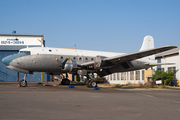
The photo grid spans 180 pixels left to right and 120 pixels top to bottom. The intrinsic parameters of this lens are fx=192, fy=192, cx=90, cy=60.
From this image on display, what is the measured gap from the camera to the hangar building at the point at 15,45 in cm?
5994

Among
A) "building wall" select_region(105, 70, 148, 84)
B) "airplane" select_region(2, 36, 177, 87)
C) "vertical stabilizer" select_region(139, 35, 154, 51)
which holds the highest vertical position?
"vertical stabilizer" select_region(139, 35, 154, 51)

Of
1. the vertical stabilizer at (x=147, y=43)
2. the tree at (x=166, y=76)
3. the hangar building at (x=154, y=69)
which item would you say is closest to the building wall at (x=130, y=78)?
the hangar building at (x=154, y=69)

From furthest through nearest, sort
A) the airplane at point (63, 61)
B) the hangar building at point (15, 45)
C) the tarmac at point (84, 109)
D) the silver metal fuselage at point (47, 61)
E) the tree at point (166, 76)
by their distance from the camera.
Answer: the hangar building at point (15, 45), the tree at point (166, 76), the silver metal fuselage at point (47, 61), the airplane at point (63, 61), the tarmac at point (84, 109)

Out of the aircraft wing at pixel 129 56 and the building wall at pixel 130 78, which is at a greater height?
the aircraft wing at pixel 129 56

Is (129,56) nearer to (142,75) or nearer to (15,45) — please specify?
(142,75)

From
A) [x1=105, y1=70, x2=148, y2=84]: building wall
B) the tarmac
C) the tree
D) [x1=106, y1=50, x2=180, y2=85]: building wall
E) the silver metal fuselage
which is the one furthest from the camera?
[x1=105, y1=70, x2=148, y2=84]: building wall

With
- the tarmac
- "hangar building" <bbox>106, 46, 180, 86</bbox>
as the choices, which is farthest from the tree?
the tarmac

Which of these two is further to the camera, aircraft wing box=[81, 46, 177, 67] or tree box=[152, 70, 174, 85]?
tree box=[152, 70, 174, 85]

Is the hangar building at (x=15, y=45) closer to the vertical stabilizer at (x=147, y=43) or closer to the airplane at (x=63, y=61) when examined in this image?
the airplane at (x=63, y=61)

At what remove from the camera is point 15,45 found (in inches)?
2451

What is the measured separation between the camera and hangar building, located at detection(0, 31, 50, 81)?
59.9 meters

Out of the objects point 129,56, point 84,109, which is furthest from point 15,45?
point 84,109

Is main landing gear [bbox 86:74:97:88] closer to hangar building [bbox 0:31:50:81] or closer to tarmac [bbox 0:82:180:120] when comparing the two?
tarmac [bbox 0:82:180:120]

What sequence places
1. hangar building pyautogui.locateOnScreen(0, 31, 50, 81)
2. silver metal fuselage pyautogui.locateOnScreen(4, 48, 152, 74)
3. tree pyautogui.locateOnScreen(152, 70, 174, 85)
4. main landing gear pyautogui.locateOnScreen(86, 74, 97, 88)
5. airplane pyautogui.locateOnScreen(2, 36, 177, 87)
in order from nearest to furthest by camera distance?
1. airplane pyautogui.locateOnScreen(2, 36, 177, 87)
2. silver metal fuselage pyautogui.locateOnScreen(4, 48, 152, 74)
3. main landing gear pyautogui.locateOnScreen(86, 74, 97, 88)
4. tree pyautogui.locateOnScreen(152, 70, 174, 85)
5. hangar building pyautogui.locateOnScreen(0, 31, 50, 81)
